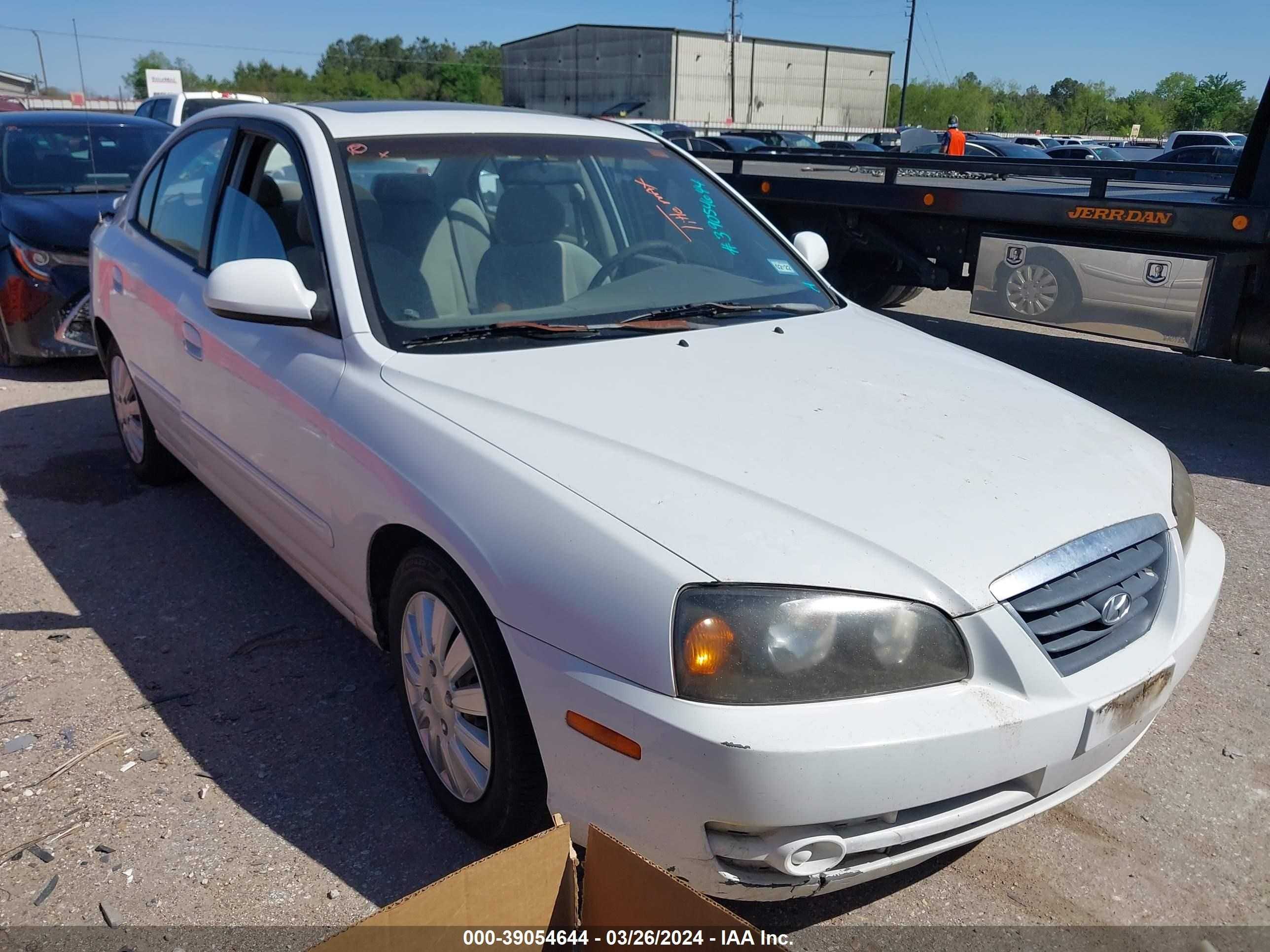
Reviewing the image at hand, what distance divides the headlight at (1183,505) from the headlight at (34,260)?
20.9ft

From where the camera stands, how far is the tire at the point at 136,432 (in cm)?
461

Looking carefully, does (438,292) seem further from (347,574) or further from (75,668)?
(75,668)

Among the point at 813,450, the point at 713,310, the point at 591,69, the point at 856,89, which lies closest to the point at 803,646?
the point at 813,450

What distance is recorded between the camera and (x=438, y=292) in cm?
294

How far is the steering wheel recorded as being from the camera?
3270 mm

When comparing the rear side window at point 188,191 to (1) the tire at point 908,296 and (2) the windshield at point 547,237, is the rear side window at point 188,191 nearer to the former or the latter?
(2) the windshield at point 547,237

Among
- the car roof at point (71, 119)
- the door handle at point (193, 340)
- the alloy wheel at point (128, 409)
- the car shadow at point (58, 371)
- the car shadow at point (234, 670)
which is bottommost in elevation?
the car shadow at point (58, 371)

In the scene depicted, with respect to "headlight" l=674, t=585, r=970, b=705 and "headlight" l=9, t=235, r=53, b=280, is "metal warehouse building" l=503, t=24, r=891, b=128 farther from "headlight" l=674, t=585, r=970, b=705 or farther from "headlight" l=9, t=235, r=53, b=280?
"headlight" l=674, t=585, r=970, b=705

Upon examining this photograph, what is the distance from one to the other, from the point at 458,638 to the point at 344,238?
1.21 m

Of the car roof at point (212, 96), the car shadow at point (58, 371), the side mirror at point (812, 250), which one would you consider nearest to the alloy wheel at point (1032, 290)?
the side mirror at point (812, 250)

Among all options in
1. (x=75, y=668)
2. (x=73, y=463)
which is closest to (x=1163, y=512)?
(x=75, y=668)

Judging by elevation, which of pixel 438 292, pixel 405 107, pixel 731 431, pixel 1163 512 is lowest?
pixel 1163 512

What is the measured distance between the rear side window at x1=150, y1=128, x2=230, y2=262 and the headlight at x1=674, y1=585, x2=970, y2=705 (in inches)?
106

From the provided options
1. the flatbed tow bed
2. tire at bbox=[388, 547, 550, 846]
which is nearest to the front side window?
tire at bbox=[388, 547, 550, 846]
